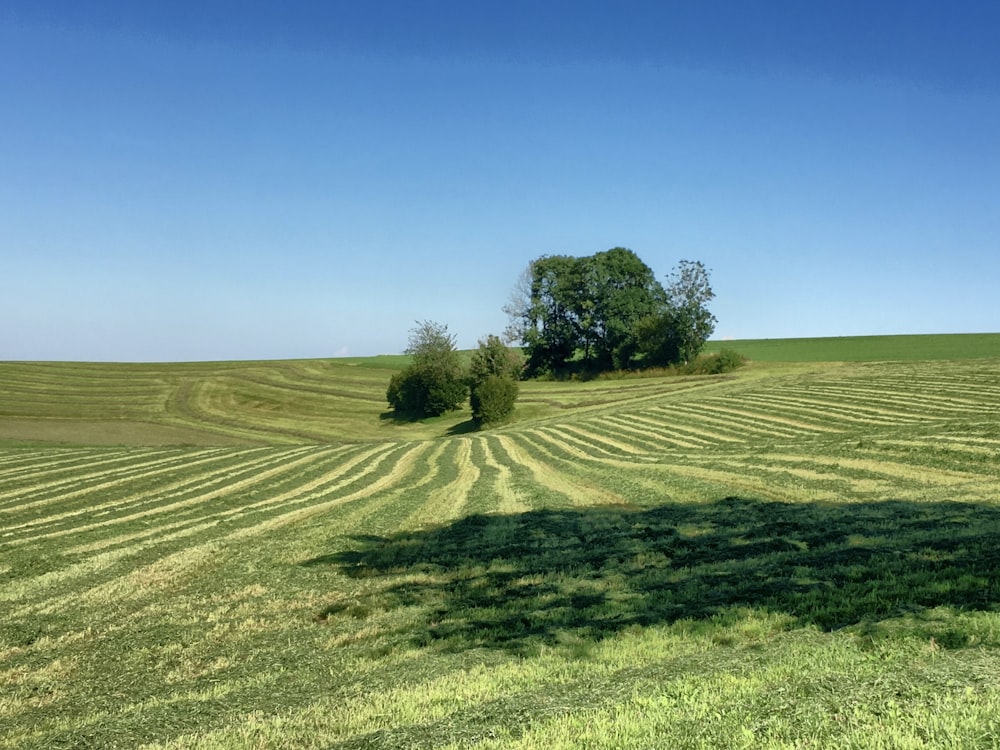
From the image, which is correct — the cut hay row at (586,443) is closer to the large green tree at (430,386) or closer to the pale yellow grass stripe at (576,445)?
the pale yellow grass stripe at (576,445)

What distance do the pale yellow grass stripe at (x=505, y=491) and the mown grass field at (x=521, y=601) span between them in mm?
214

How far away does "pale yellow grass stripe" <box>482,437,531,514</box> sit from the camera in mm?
22594

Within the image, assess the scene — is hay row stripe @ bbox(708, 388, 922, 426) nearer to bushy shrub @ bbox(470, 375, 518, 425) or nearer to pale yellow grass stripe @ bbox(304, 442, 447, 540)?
bushy shrub @ bbox(470, 375, 518, 425)

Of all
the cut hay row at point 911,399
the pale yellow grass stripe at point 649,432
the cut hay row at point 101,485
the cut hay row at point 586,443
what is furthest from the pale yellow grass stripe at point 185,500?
the cut hay row at point 911,399

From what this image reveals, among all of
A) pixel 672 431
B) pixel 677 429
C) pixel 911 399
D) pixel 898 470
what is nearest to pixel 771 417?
pixel 677 429

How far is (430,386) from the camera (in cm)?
7750

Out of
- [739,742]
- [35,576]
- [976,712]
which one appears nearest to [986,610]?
[976,712]

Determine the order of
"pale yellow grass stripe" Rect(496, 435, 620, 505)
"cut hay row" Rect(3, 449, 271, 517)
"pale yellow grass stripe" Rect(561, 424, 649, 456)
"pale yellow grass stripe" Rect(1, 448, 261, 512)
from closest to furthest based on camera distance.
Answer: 1. "pale yellow grass stripe" Rect(496, 435, 620, 505)
2. "cut hay row" Rect(3, 449, 271, 517)
3. "pale yellow grass stripe" Rect(1, 448, 261, 512)
4. "pale yellow grass stripe" Rect(561, 424, 649, 456)

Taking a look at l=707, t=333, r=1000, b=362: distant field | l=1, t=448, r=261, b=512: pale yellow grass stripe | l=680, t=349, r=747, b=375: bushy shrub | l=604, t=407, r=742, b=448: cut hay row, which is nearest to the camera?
l=1, t=448, r=261, b=512: pale yellow grass stripe

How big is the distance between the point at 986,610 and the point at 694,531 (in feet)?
27.4

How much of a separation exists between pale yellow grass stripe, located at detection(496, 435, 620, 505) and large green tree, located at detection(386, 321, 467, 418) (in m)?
37.8

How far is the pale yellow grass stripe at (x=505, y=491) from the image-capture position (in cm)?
2259

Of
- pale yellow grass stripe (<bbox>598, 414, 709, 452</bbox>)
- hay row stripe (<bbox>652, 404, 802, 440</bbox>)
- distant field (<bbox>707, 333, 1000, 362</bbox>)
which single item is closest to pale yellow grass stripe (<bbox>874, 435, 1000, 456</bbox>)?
hay row stripe (<bbox>652, 404, 802, 440</bbox>)

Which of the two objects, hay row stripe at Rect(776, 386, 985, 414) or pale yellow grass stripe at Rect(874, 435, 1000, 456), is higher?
hay row stripe at Rect(776, 386, 985, 414)
